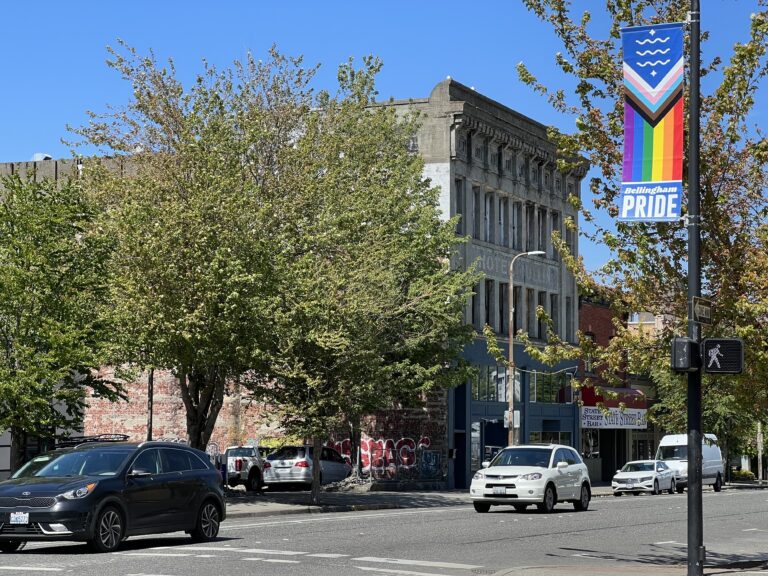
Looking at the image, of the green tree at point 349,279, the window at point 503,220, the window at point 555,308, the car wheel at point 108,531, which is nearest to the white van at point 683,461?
the window at point 555,308

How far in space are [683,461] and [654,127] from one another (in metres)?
43.5

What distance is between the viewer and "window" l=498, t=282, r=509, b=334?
59375 mm

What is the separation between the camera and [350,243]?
37.9 meters

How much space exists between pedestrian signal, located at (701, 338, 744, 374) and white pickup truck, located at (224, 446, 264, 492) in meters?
32.5

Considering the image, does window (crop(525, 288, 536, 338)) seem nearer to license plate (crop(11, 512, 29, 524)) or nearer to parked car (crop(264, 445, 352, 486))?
parked car (crop(264, 445, 352, 486))

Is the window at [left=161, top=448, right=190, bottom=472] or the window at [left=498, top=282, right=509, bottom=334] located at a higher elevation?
the window at [left=498, top=282, right=509, bottom=334]

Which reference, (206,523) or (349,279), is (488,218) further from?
(206,523)

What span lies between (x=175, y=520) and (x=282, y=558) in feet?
7.92

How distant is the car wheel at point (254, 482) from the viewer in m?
47.1

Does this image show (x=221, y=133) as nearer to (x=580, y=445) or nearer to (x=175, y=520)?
(x=175, y=520)

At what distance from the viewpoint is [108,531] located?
19.1 meters

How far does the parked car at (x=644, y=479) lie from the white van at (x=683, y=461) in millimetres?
989

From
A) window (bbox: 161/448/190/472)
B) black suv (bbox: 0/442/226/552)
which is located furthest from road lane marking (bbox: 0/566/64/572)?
window (bbox: 161/448/190/472)

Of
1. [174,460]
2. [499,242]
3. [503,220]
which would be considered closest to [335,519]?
[174,460]
